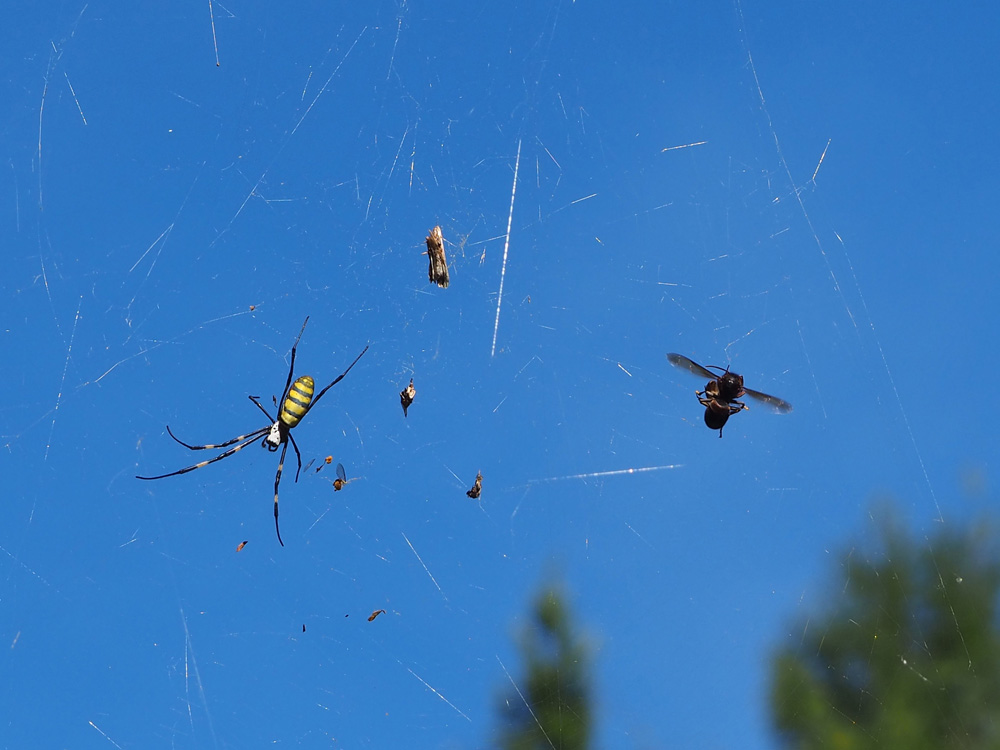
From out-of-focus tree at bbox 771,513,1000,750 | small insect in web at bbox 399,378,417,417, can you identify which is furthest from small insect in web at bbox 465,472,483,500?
out-of-focus tree at bbox 771,513,1000,750

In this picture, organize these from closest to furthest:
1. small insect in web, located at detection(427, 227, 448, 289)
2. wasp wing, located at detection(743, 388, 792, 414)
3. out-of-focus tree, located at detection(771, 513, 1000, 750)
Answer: wasp wing, located at detection(743, 388, 792, 414), small insect in web, located at detection(427, 227, 448, 289), out-of-focus tree, located at detection(771, 513, 1000, 750)

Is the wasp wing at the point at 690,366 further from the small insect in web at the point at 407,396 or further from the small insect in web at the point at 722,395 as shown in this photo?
the small insect in web at the point at 407,396

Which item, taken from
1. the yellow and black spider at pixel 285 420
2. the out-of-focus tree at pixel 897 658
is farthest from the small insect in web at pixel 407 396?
the out-of-focus tree at pixel 897 658

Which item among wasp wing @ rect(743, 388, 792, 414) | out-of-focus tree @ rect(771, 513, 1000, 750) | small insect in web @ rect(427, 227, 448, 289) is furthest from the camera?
out-of-focus tree @ rect(771, 513, 1000, 750)

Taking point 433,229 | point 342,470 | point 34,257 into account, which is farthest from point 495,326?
point 34,257

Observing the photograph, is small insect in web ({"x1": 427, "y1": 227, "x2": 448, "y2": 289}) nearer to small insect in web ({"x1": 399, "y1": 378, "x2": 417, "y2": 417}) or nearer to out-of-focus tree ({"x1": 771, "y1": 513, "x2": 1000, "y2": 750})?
small insect in web ({"x1": 399, "y1": 378, "x2": 417, "y2": 417})

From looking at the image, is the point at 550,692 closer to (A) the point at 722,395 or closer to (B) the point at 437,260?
(A) the point at 722,395

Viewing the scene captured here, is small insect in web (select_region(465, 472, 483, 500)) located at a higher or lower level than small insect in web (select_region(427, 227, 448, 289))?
lower
